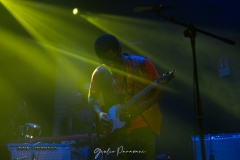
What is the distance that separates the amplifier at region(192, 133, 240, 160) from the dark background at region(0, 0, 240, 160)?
1094 mm

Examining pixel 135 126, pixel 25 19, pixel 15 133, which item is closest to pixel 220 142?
pixel 135 126

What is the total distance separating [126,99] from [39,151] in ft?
7.48

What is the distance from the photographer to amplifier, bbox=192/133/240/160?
380cm

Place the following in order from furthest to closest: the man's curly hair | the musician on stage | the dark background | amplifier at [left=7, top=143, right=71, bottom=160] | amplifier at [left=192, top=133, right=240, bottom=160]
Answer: the dark background → amplifier at [left=7, top=143, right=71, bottom=160] → amplifier at [left=192, top=133, right=240, bottom=160] → the man's curly hair → the musician on stage

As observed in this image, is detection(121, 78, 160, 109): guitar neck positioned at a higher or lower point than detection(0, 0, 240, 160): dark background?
lower

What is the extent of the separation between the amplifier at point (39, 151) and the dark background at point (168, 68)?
4.23ft

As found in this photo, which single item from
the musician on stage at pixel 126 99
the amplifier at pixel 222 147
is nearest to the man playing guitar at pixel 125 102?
the musician on stage at pixel 126 99

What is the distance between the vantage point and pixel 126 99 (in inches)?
104

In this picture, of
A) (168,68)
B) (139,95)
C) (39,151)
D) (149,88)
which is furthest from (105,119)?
(168,68)

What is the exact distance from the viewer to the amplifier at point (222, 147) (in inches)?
150

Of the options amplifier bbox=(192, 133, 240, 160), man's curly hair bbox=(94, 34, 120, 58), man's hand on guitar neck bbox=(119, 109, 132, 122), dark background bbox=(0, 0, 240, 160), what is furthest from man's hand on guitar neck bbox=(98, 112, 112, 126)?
dark background bbox=(0, 0, 240, 160)

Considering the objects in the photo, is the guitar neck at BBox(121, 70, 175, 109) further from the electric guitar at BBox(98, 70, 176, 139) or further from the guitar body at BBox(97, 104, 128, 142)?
the guitar body at BBox(97, 104, 128, 142)

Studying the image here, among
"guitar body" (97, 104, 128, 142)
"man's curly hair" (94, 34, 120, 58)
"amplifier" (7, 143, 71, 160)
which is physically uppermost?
"man's curly hair" (94, 34, 120, 58)

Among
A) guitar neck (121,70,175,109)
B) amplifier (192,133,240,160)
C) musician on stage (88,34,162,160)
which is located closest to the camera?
musician on stage (88,34,162,160)
